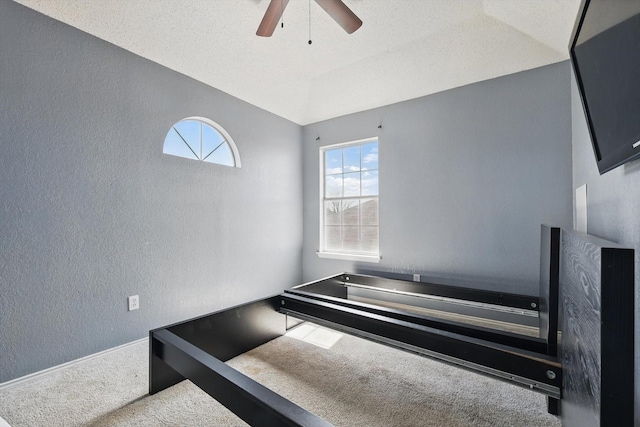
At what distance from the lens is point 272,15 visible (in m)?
2.10

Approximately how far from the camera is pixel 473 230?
321cm

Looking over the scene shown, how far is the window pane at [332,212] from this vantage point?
14.3ft

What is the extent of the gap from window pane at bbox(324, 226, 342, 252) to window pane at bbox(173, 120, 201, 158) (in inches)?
88.1

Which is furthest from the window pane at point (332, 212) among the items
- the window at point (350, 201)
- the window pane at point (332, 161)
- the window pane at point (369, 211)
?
the window pane at point (332, 161)

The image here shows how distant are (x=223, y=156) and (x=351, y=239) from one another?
219 cm

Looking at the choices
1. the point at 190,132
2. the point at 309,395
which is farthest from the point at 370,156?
the point at 309,395

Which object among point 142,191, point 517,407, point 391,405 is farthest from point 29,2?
point 517,407

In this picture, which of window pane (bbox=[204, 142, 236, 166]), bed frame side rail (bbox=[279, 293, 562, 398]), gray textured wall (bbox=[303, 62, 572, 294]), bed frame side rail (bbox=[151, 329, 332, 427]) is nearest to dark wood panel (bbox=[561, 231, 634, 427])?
bed frame side rail (bbox=[279, 293, 562, 398])

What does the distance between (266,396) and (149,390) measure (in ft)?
3.91

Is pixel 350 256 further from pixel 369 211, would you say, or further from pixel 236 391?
pixel 236 391

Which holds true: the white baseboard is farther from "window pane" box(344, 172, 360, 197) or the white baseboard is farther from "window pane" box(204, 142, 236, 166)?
"window pane" box(344, 172, 360, 197)

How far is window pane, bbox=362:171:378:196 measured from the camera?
13.1ft

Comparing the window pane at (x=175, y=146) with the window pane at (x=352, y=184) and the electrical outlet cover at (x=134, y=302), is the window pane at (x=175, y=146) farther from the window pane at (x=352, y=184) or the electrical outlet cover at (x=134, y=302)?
the window pane at (x=352, y=184)

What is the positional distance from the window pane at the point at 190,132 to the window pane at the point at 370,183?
2294mm
